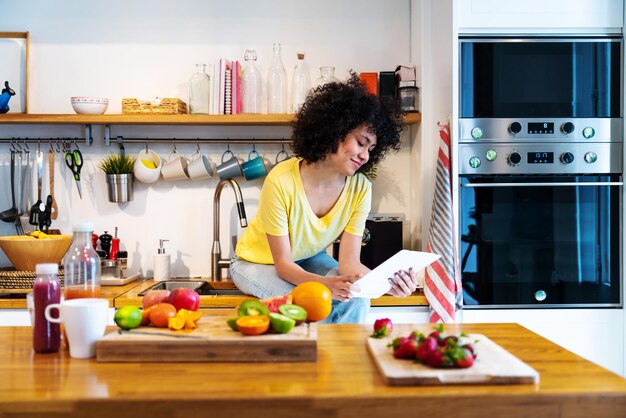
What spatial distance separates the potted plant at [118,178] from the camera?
340 centimetres

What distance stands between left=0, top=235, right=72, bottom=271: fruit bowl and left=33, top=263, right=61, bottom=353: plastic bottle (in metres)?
1.42

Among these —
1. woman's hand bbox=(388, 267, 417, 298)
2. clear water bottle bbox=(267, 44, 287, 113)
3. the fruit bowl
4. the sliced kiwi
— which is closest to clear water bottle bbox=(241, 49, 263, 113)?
clear water bottle bbox=(267, 44, 287, 113)

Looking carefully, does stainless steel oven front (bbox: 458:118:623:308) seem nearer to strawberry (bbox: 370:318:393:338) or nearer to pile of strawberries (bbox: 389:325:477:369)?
strawberry (bbox: 370:318:393:338)

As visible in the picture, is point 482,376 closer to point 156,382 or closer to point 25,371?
point 156,382

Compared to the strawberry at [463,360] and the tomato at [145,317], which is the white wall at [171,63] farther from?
the strawberry at [463,360]

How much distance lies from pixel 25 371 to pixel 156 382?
32 centimetres

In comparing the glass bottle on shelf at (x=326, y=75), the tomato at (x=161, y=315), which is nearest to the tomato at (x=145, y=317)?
the tomato at (x=161, y=315)

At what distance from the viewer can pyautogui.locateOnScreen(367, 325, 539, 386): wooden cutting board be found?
140 centimetres

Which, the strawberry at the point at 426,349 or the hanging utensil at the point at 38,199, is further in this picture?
the hanging utensil at the point at 38,199

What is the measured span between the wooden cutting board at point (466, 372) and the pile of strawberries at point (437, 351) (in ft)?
0.05

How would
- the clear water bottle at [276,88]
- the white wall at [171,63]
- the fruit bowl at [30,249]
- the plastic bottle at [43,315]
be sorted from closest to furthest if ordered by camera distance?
1. the plastic bottle at [43,315]
2. the fruit bowl at [30,249]
3. the clear water bottle at [276,88]
4. the white wall at [171,63]

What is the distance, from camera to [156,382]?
1.42 metres

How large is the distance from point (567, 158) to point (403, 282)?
1.01 meters

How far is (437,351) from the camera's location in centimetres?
147
